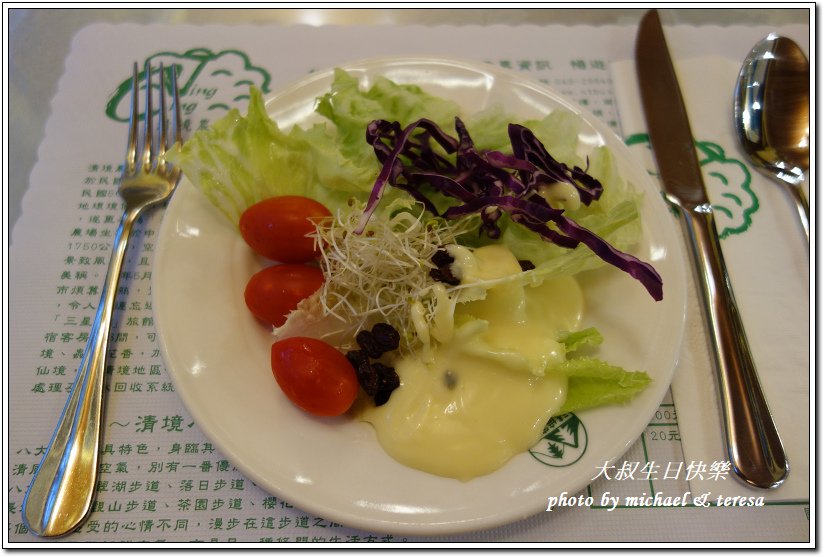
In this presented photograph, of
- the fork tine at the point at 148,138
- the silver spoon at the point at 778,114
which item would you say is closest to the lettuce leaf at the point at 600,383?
the silver spoon at the point at 778,114

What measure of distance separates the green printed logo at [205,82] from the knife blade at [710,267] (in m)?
1.86

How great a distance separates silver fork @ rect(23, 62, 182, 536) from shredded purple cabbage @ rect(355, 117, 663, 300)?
3.08 feet

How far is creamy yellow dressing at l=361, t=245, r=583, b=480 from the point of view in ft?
4.49

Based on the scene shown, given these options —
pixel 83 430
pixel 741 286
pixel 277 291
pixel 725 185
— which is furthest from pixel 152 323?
pixel 725 185

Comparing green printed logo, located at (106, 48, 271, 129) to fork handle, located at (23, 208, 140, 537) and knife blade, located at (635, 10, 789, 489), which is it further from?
knife blade, located at (635, 10, 789, 489)

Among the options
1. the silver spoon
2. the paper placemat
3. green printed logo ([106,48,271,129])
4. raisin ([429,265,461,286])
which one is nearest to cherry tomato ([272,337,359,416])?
the paper placemat

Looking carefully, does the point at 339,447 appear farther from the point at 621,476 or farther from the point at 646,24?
the point at 646,24

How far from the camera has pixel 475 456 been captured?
1354 mm

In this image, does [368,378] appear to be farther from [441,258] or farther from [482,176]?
[482,176]

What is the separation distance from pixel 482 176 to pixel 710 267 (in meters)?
0.95

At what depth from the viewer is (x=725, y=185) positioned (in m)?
2.13

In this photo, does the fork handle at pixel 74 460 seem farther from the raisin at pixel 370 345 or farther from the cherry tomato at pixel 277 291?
the raisin at pixel 370 345

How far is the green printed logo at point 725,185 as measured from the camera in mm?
2029

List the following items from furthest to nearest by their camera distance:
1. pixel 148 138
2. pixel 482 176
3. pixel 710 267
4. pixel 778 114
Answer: pixel 778 114 < pixel 148 138 < pixel 710 267 < pixel 482 176
